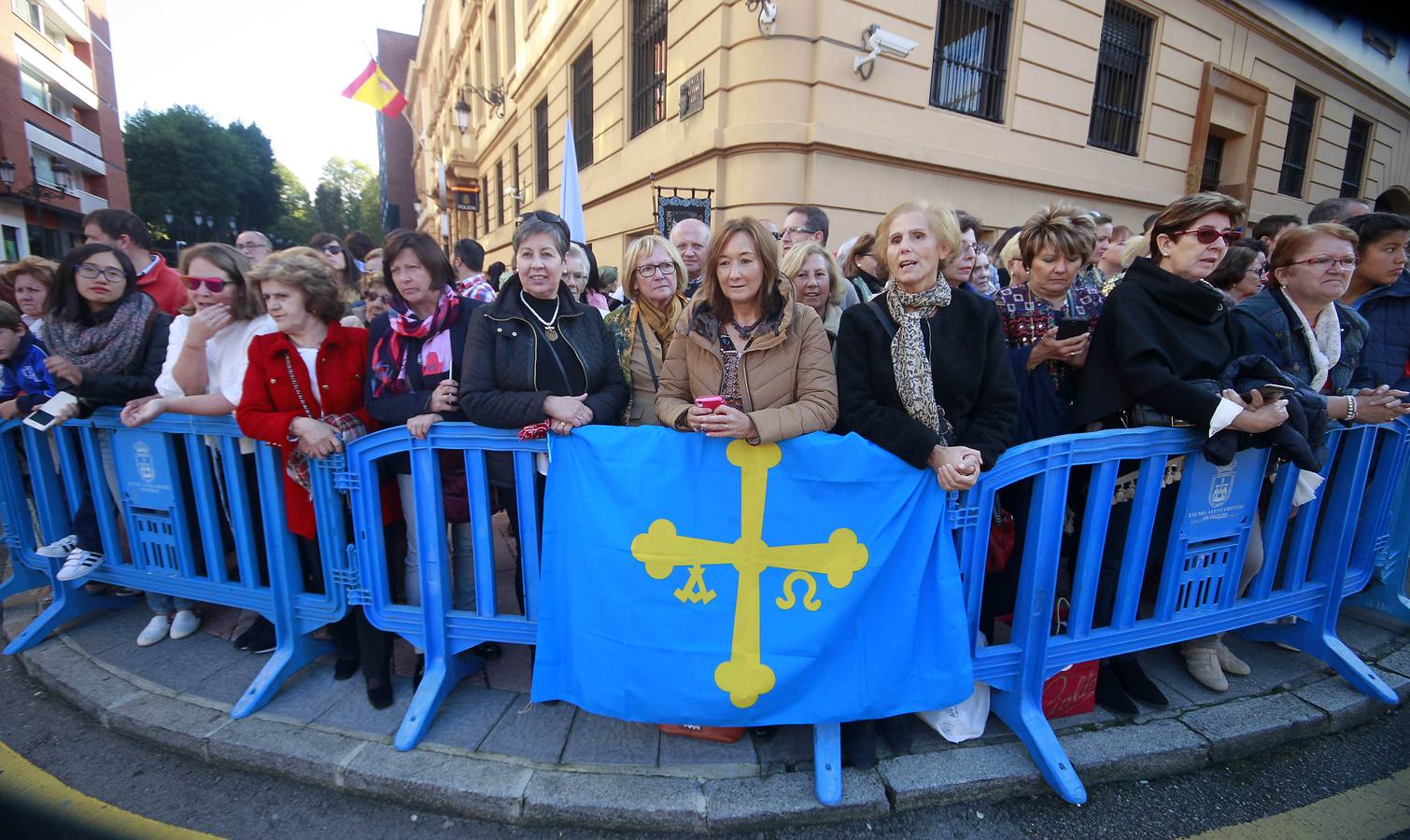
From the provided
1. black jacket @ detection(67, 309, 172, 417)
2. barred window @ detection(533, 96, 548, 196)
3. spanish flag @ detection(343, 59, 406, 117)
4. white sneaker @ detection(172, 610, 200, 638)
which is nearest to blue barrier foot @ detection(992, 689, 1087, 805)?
white sneaker @ detection(172, 610, 200, 638)

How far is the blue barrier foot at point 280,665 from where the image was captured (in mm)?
2791

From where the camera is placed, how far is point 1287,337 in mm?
2957

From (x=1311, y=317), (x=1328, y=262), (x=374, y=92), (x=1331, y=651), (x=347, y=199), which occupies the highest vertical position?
(x=347, y=199)

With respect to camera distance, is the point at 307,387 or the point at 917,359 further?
the point at 307,387

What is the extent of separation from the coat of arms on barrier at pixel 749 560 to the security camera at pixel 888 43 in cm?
738

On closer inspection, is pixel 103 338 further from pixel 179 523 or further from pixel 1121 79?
pixel 1121 79

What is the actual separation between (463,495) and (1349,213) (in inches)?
234

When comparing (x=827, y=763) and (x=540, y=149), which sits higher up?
(x=540, y=149)

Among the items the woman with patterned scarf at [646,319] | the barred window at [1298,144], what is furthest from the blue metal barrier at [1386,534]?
the barred window at [1298,144]

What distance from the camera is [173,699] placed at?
2902mm

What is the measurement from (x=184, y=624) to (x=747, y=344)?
3.38 metres

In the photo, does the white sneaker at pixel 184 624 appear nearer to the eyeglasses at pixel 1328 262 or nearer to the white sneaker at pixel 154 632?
the white sneaker at pixel 154 632

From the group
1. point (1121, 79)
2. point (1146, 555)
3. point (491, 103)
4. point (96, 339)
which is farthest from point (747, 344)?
point (491, 103)

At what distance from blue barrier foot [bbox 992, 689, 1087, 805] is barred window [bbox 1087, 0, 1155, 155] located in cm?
1079
